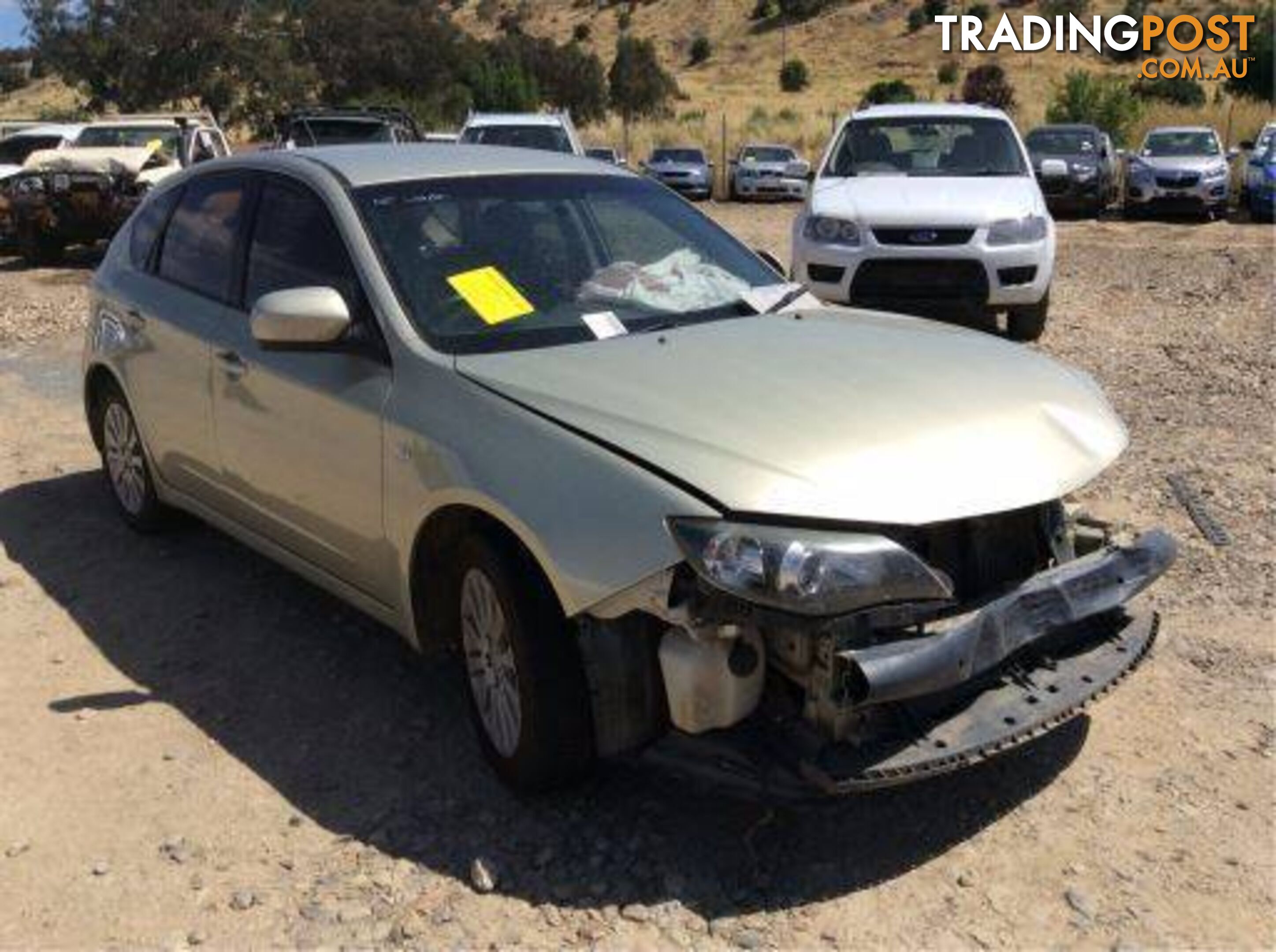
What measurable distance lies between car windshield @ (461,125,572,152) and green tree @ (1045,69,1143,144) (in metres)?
19.3

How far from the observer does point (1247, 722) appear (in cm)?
390

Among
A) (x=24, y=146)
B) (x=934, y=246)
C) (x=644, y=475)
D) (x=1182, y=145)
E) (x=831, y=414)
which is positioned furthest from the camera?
(x=1182, y=145)

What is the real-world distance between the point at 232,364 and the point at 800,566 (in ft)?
8.06

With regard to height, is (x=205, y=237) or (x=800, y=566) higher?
(x=205, y=237)

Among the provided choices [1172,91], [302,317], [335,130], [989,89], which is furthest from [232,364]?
[989,89]

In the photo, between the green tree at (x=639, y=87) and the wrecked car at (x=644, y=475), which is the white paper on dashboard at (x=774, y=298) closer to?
the wrecked car at (x=644, y=475)

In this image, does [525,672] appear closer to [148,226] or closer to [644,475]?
[644,475]

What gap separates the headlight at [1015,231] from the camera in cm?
923

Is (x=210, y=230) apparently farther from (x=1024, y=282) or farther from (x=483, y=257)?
(x=1024, y=282)

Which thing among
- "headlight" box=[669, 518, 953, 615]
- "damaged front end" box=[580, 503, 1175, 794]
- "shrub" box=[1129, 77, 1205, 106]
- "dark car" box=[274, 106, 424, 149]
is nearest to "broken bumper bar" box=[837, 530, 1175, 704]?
"damaged front end" box=[580, 503, 1175, 794]

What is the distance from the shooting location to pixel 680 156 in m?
28.5

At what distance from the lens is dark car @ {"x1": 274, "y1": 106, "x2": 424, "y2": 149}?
17.4 m

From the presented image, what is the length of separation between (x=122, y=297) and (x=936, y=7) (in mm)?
70228

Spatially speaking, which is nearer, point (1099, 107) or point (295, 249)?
point (295, 249)
